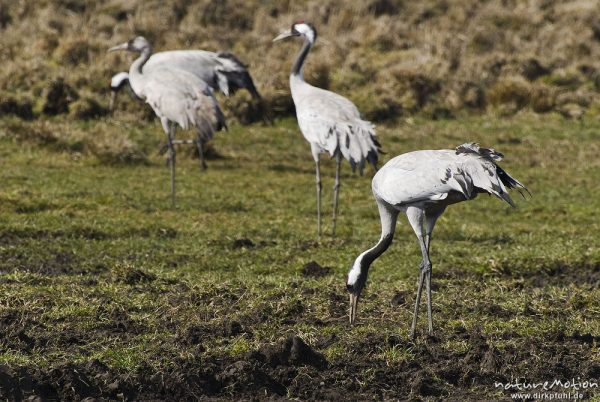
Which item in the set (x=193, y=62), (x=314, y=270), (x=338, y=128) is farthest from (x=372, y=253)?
(x=193, y=62)

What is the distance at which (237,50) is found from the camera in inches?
901

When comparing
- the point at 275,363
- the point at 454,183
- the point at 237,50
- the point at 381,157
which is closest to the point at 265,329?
the point at 275,363

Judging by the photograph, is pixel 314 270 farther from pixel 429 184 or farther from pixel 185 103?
pixel 185 103

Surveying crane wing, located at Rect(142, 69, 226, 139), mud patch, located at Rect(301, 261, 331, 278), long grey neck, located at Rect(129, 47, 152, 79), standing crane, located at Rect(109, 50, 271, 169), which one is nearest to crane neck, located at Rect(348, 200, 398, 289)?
mud patch, located at Rect(301, 261, 331, 278)

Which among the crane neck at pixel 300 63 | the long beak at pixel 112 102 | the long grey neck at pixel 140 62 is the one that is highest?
the crane neck at pixel 300 63

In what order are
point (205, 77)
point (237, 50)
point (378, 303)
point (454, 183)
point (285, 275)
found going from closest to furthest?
point (454, 183)
point (378, 303)
point (285, 275)
point (205, 77)
point (237, 50)

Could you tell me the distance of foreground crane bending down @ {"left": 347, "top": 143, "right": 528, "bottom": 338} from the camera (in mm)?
6551

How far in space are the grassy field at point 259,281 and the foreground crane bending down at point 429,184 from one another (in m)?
0.43

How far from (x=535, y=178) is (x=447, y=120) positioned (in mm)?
4331

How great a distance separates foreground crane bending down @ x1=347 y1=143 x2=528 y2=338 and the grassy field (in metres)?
0.43

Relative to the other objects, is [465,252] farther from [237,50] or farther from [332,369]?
[237,50]

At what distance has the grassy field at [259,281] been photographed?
19.0ft

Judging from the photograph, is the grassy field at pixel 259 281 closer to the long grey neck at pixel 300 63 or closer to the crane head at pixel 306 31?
the long grey neck at pixel 300 63

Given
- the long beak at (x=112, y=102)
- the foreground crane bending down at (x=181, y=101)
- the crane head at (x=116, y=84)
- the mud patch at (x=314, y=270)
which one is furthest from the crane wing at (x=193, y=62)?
the mud patch at (x=314, y=270)
